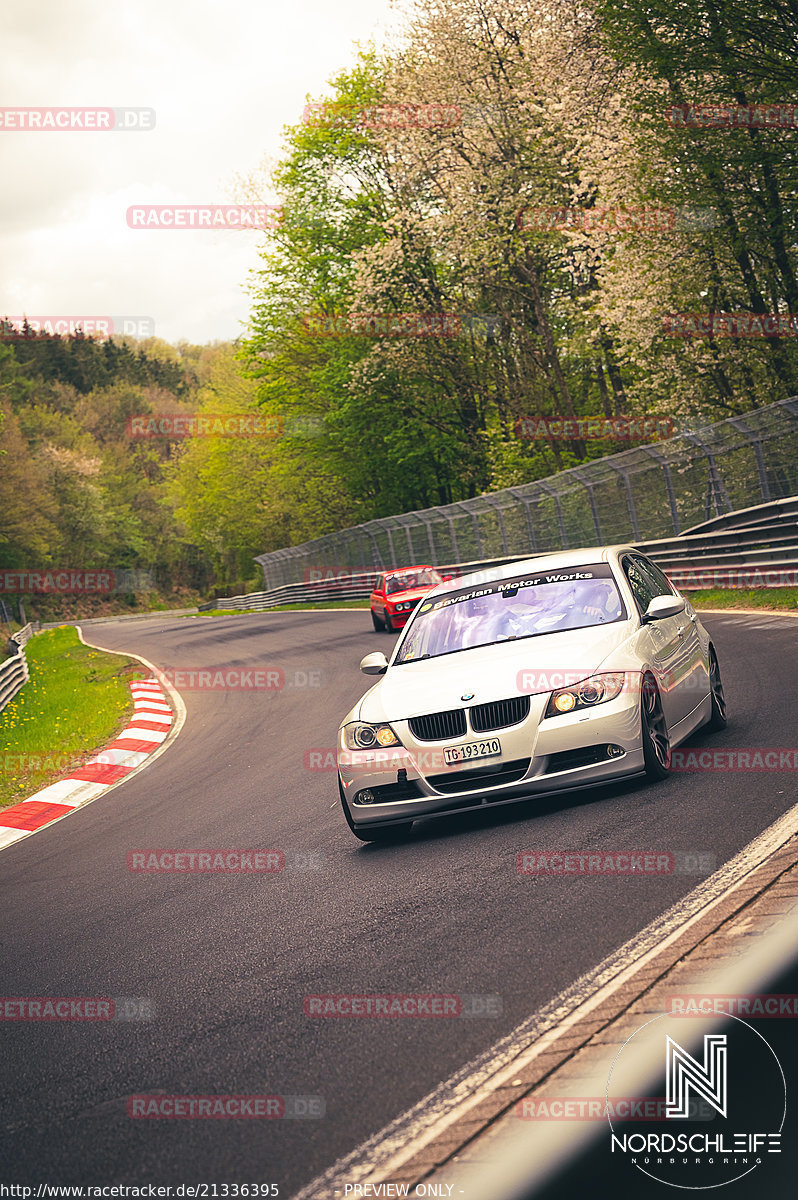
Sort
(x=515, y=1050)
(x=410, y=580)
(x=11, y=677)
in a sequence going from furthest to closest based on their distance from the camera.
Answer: (x=410, y=580) → (x=11, y=677) → (x=515, y=1050)

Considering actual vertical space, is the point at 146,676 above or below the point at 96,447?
below

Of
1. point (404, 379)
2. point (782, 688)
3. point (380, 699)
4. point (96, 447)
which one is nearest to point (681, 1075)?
point (380, 699)

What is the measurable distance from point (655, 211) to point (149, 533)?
286 feet

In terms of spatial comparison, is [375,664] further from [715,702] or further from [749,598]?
[749,598]

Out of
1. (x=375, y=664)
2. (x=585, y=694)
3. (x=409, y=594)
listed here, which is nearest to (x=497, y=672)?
(x=585, y=694)

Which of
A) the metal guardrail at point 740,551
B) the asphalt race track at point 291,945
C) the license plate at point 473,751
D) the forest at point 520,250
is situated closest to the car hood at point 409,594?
Answer: the metal guardrail at point 740,551

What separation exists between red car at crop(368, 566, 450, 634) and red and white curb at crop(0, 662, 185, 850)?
778 centimetres

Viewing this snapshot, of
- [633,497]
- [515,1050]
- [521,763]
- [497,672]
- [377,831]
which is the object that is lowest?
[377,831]

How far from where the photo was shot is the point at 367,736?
6.74 metres

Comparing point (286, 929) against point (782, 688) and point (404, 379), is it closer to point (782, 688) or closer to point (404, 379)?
point (782, 688)

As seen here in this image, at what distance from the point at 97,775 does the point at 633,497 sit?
50.6ft

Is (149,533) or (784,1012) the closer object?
(784,1012)

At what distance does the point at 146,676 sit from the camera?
2372 cm

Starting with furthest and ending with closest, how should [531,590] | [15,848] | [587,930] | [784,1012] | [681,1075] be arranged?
[15,848] → [531,590] → [587,930] → [784,1012] → [681,1075]
